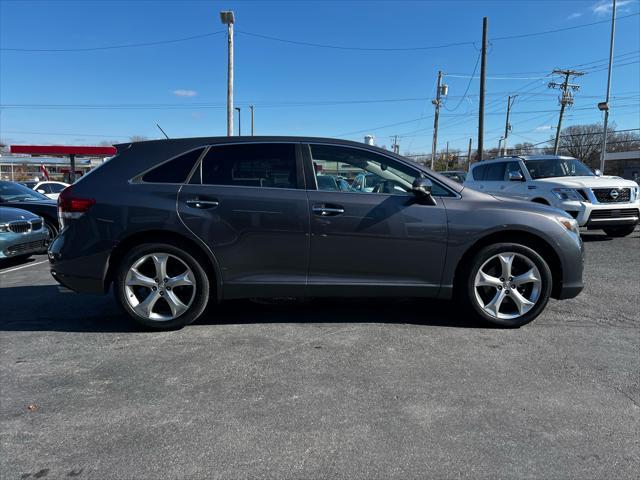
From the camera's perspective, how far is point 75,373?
327 cm

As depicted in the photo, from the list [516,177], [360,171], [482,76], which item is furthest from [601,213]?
[482,76]

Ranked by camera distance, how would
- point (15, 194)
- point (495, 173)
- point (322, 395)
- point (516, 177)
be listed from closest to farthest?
point (322, 395)
point (15, 194)
point (516, 177)
point (495, 173)

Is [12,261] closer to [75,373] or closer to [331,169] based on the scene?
[75,373]

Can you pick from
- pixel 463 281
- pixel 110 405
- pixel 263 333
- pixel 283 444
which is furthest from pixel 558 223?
pixel 110 405

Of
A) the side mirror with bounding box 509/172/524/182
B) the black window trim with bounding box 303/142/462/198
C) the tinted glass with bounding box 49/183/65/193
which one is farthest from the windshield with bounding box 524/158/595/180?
the tinted glass with bounding box 49/183/65/193

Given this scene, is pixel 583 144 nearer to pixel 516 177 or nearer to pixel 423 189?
pixel 516 177

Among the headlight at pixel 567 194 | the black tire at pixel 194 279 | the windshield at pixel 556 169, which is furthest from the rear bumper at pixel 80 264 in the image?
the windshield at pixel 556 169

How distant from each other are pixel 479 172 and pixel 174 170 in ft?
33.3

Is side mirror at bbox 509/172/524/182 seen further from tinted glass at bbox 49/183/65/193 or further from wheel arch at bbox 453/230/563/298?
tinted glass at bbox 49/183/65/193

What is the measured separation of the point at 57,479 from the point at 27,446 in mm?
Result: 414

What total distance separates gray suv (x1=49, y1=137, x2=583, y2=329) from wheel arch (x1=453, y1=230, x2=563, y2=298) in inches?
0.5

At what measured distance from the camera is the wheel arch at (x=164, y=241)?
399cm

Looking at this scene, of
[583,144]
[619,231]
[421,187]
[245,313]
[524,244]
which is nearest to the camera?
[421,187]

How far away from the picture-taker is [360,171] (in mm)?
4234
